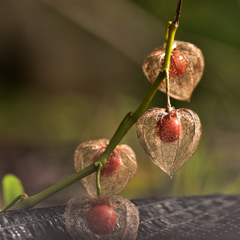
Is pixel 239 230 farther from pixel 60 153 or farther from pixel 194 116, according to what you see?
pixel 60 153

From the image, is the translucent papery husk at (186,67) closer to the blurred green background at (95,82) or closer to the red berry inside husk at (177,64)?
the red berry inside husk at (177,64)

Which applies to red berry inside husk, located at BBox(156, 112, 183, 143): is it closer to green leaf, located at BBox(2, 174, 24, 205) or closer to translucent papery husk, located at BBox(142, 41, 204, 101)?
translucent papery husk, located at BBox(142, 41, 204, 101)

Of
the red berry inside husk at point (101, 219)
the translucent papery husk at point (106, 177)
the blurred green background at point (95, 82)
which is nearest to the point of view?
the red berry inside husk at point (101, 219)

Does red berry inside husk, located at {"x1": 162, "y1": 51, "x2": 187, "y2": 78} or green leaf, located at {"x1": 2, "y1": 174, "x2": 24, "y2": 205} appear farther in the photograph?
green leaf, located at {"x1": 2, "y1": 174, "x2": 24, "y2": 205}

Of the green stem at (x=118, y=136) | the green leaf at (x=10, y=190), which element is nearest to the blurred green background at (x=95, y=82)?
the green leaf at (x=10, y=190)

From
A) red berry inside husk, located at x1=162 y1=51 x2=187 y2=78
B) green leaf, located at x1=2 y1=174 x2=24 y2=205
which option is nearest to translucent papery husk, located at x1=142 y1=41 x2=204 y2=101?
red berry inside husk, located at x1=162 y1=51 x2=187 y2=78

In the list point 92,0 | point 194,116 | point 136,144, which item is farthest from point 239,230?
point 92,0
